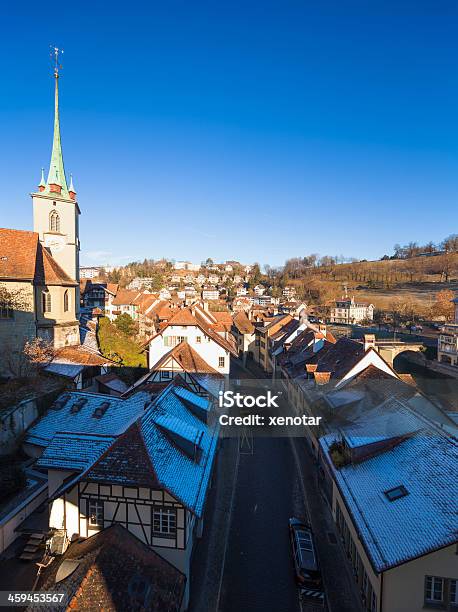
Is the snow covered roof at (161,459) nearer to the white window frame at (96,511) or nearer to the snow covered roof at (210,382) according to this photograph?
the white window frame at (96,511)

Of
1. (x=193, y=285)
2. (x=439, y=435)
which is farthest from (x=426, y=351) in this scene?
(x=193, y=285)

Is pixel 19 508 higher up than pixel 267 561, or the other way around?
pixel 19 508

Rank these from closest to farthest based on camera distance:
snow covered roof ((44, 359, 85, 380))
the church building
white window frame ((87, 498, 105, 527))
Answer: white window frame ((87, 498, 105, 527)) < snow covered roof ((44, 359, 85, 380)) < the church building

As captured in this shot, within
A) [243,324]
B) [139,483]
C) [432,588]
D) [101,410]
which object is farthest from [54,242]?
[432,588]

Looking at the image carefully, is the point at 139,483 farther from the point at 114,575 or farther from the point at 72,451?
the point at 72,451

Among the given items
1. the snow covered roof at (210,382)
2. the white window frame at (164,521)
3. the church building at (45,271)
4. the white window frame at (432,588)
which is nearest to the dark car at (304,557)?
the white window frame at (432,588)

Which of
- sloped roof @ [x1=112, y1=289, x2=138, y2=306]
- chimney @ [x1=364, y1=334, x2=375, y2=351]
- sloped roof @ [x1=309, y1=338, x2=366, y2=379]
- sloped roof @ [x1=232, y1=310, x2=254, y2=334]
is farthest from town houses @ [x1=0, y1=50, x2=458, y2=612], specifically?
sloped roof @ [x1=112, y1=289, x2=138, y2=306]

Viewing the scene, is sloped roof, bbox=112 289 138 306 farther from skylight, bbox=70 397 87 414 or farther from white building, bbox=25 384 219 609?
white building, bbox=25 384 219 609

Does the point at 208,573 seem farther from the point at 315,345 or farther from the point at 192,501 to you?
the point at 315,345
